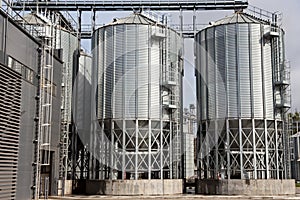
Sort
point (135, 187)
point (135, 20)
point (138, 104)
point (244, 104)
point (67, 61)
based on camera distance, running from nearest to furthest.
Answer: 1. point (135, 187)
2. point (138, 104)
3. point (244, 104)
4. point (135, 20)
5. point (67, 61)

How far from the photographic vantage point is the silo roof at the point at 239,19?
4213 cm

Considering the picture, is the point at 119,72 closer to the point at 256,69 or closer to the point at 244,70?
the point at 244,70

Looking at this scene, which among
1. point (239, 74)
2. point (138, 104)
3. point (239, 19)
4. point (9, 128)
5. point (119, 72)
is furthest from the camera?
point (239, 19)

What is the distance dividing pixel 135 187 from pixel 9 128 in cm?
1527

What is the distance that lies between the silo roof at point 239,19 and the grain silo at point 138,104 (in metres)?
5.71

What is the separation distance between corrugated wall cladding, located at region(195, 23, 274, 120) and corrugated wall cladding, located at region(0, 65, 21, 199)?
20845 millimetres

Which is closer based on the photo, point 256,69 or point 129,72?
point 129,72

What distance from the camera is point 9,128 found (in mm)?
24891

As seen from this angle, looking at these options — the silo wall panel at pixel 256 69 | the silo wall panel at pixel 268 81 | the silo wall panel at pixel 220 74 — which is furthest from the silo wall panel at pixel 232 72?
the silo wall panel at pixel 268 81

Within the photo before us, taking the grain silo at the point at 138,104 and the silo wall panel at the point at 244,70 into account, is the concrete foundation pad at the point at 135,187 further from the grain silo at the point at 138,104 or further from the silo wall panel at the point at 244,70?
the silo wall panel at the point at 244,70

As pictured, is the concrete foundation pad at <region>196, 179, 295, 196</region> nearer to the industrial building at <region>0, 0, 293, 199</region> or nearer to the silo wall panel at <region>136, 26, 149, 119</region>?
the industrial building at <region>0, 0, 293, 199</region>

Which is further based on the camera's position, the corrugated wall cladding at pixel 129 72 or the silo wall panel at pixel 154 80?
the silo wall panel at pixel 154 80

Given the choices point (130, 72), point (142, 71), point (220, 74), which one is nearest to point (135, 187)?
point (130, 72)

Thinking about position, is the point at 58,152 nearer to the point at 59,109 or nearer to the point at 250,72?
the point at 59,109
